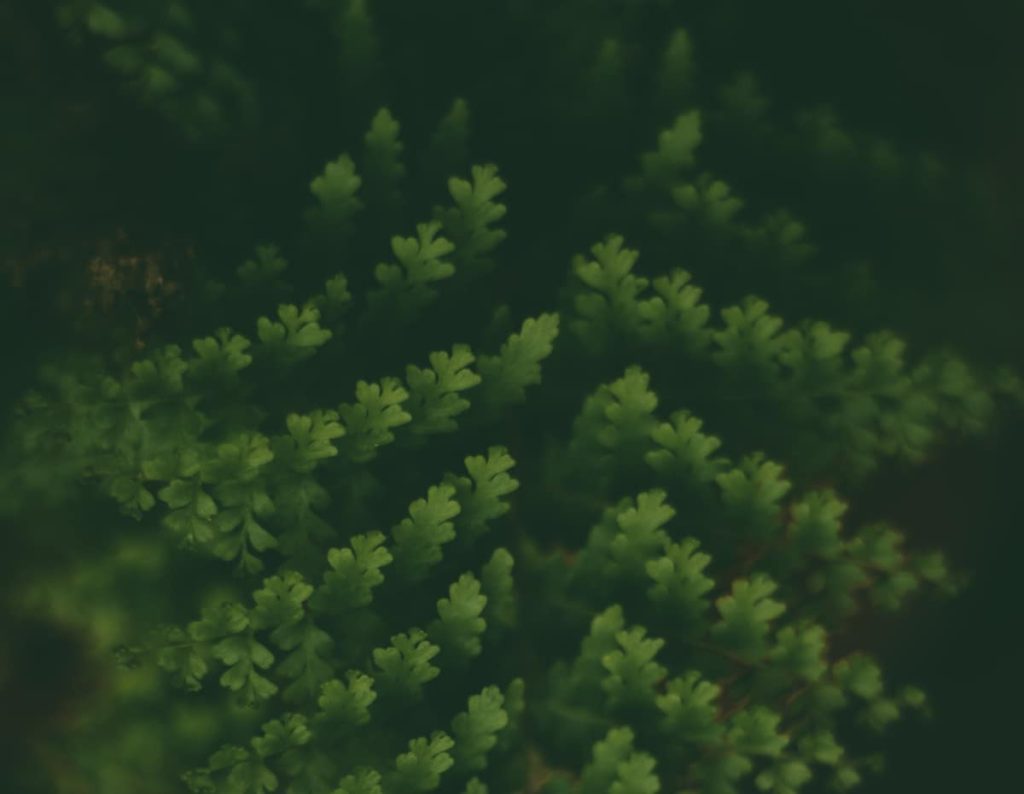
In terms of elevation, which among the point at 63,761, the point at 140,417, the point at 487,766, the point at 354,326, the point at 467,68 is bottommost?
the point at 63,761

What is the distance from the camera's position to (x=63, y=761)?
6.05 ft

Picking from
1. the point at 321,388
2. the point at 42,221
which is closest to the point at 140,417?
the point at 321,388

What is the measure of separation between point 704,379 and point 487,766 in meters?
0.78

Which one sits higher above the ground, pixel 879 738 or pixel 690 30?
pixel 690 30

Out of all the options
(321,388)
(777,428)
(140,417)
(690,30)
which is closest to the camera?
(140,417)

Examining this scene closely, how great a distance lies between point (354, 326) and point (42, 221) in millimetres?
584

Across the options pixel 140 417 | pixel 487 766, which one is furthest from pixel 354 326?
pixel 487 766

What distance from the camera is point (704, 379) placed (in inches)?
76.2

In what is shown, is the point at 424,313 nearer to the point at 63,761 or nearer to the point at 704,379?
the point at 704,379

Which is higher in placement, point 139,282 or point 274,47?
point 274,47

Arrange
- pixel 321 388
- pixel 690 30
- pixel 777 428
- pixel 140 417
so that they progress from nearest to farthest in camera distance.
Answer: pixel 140 417 < pixel 321 388 < pixel 777 428 < pixel 690 30

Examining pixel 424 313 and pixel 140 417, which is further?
pixel 424 313

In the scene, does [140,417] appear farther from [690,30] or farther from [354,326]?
[690,30]

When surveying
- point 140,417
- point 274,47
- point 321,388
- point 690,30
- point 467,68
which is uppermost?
point 690,30
